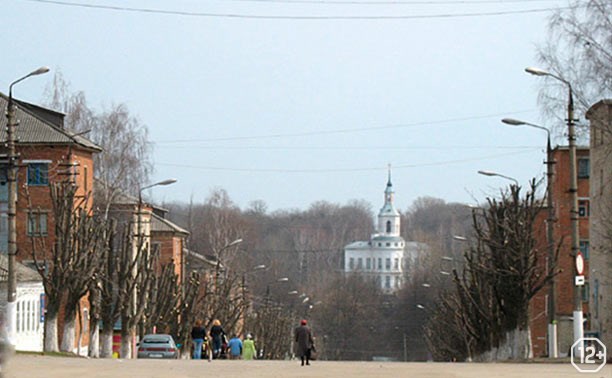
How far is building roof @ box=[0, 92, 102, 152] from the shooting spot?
72.3m

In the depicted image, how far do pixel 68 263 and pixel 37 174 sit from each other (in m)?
26.1

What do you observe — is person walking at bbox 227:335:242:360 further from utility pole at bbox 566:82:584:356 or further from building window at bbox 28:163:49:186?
building window at bbox 28:163:49:186

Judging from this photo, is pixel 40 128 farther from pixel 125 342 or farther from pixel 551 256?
pixel 551 256

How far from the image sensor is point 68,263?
159 ft

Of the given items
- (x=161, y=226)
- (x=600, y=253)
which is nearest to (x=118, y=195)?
(x=161, y=226)

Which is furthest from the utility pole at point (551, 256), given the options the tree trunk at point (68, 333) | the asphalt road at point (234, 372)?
the tree trunk at point (68, 333)

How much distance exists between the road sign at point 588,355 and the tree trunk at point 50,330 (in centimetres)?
1993

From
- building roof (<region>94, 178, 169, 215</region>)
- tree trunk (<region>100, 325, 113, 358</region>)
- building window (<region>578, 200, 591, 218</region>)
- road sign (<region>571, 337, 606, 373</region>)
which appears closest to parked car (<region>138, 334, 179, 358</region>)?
tree trunk (<region>100, 325, 113, 358</region>)

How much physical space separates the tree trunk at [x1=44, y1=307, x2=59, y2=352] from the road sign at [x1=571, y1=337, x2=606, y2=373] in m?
19.9

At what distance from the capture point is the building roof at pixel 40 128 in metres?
72.3

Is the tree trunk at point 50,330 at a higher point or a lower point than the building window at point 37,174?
lower

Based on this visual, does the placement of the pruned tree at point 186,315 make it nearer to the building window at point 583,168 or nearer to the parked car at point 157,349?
the parked car at point 157,349

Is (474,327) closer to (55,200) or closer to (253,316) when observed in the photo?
(55,200)

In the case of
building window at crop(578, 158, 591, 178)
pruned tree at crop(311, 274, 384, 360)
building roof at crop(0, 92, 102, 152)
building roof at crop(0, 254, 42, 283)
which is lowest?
pruned tree at crop(311, 274, 384, 360)
